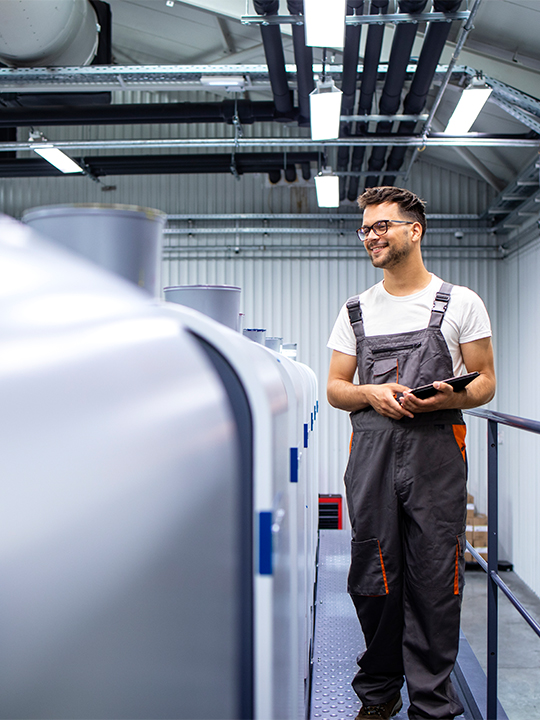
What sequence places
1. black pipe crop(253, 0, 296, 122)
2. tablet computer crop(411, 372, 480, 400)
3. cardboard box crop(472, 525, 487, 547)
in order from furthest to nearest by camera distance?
cardboard box crop(472, 525, 487, 547) → black pipe crop(253, 0, 296, 122) → tablet computer crop(411, 372, 480, 400)

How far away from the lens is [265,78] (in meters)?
4.29

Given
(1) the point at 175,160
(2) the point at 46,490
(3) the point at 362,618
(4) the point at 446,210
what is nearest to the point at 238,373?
(2) the point at 46,490

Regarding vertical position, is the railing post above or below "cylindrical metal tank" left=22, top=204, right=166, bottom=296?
below

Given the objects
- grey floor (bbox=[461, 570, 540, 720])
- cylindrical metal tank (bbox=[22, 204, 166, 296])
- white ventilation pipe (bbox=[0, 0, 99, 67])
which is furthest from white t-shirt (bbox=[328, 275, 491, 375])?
grey floor (bbox=[461, 570, 540, 720])

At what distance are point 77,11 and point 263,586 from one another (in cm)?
412

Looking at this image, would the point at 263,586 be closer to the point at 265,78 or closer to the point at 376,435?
the point at 376,435

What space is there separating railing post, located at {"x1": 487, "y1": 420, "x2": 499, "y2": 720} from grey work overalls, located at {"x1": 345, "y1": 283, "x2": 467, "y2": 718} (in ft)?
0.40

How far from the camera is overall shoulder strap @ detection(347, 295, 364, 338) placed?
6.13 ft

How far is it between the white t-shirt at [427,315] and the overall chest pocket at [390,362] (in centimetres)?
5

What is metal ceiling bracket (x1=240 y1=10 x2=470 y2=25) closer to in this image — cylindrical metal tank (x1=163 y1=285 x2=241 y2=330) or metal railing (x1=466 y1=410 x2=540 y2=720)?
metal railing (x1=466 y1=410 x2=540 y2=720)

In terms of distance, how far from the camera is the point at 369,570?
5.79 feet

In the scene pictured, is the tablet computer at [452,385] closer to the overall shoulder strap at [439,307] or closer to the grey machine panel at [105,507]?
the overall shoulder strap at [439,307]

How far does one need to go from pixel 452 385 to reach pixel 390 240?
48 centimetres

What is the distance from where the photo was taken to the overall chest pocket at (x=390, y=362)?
70.3 inches
